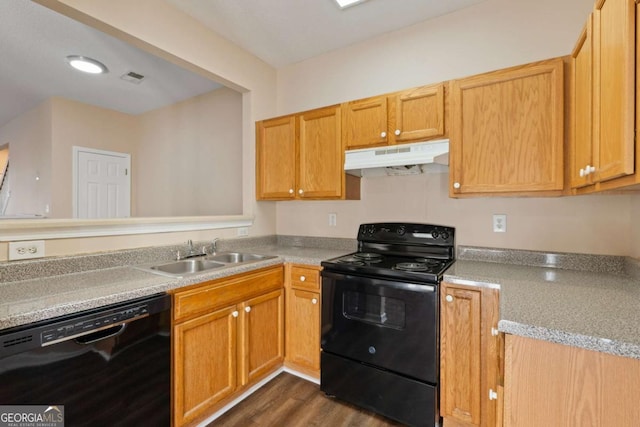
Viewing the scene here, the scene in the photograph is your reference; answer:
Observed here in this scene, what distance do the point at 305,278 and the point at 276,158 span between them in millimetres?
1120

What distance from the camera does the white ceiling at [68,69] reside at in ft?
7.55

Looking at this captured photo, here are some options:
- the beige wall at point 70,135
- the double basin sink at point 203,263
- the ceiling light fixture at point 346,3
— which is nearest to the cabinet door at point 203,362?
the double basin sink at point 203,263

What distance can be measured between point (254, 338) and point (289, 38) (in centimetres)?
241

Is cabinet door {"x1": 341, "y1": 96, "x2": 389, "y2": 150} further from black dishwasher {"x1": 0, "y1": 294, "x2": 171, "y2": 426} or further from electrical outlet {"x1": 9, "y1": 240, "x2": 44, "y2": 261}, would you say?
electrical outlet {"x1": 9, "y1": 240, "x2": 44, "y2": 261}

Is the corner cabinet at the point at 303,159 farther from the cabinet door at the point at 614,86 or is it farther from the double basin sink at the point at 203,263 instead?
the cabinet door at the point at 614,86

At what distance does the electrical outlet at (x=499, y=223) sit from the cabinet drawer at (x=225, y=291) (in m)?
1.57

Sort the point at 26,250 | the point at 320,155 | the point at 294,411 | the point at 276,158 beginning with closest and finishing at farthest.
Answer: the point at 26,250 < the point at 294,411 < the point at 320,155 < the point at 276,158

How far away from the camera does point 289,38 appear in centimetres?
252

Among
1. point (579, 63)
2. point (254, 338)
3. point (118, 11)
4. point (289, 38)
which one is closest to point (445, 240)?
point (579, 63)

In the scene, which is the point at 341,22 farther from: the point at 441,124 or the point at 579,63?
the point at 579,63

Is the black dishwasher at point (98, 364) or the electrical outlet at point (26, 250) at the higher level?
the electrical outlet at point (26, 250)

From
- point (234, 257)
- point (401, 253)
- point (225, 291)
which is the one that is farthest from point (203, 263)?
point (401, 253)

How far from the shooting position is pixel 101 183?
4.17 meters

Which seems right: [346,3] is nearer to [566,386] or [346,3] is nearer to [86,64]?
[566,386]
